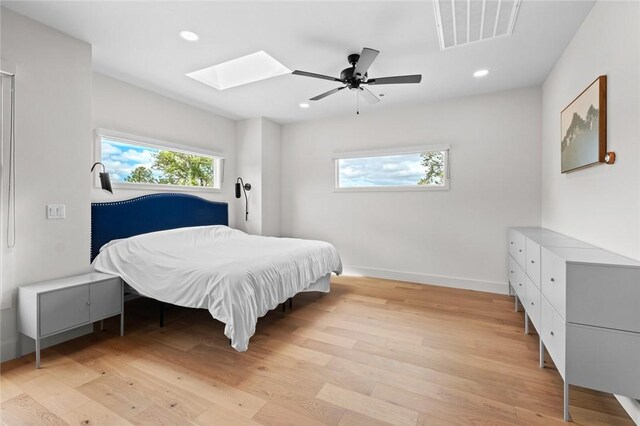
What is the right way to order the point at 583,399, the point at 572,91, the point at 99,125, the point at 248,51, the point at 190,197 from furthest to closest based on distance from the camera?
1. the point at 190,197
2. the point at 99,125
3. the point at 248,51
4. the point at 572,91
5. the point at 583,399

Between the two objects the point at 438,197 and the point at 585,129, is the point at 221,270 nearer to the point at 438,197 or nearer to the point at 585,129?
the point at 585,129

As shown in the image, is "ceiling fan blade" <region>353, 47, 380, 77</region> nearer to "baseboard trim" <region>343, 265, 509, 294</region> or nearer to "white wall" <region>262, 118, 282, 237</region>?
"white wall" <region>262, 118, 282, 237</region>

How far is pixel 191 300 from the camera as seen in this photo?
2359mm

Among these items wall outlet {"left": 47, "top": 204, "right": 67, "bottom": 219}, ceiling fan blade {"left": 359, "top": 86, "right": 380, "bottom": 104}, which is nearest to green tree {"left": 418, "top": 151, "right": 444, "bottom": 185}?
ceiling fan blade {"left": 359, "top": 86, "right": 380, "bottom": 104}

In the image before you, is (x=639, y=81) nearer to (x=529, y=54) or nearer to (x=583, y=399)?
(x=529, y=54)

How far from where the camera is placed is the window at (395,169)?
4.17 m

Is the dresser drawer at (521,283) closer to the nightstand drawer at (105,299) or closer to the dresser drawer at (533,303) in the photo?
the dresser drawer at (533,303)

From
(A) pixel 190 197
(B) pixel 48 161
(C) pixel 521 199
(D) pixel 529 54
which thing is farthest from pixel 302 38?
(C) pixel 521 199

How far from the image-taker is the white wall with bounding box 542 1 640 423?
1.61m

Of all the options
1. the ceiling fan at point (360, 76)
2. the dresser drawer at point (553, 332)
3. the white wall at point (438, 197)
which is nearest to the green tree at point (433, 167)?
the white wall at point (438, 197)

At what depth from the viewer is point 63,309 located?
7.34ft

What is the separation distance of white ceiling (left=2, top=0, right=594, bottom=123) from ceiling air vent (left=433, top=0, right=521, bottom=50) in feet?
0.28

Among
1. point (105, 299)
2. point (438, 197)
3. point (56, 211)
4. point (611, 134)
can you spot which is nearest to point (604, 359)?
point (611, 134)

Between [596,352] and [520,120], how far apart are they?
309 centimetres
